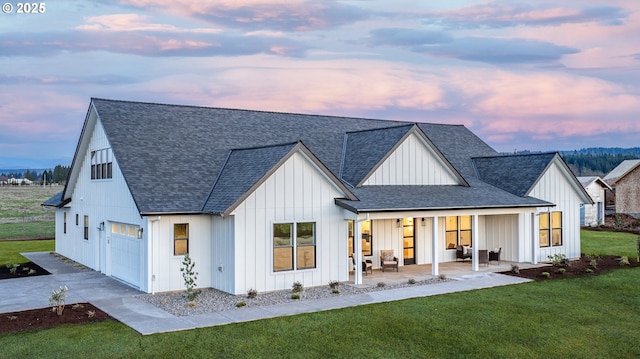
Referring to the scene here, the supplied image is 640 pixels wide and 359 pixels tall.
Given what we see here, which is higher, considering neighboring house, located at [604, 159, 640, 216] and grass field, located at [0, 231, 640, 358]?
neighboring house, located at [604, 159, 640, 216]

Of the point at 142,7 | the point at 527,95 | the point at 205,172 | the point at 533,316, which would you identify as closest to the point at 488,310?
the point at 533,316

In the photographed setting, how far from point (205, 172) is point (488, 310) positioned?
35.0 feet

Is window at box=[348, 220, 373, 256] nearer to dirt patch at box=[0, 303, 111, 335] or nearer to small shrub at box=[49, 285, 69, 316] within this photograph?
dirt patch at box=[0, 303, 111, 335]

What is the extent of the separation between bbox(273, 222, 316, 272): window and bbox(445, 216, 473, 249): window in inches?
329

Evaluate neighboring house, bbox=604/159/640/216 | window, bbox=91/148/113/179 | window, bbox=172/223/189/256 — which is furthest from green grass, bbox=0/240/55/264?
Result: neighboring house, bbox=604/159/640/216

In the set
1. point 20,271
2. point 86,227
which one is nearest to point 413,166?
point 86,227

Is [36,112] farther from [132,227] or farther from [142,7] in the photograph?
[132,227]

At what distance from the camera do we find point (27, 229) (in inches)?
1614

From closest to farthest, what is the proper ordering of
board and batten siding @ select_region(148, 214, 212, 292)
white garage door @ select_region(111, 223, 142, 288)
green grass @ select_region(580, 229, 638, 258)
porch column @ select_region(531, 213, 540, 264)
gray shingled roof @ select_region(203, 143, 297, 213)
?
gray shingled roof @ select_region(203, 143, 297, 213)
board and batten siding @ select_region(148, 214, 212, 292)
white garage door @ select_region(111, 223, 142, 288)
porch column @ select_region(531, 213, 540, 264)
green grass @ select_region(580, 229, 638, 258)

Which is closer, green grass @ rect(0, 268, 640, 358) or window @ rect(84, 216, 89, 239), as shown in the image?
green grass @ rect(0, 268, 640, 358)

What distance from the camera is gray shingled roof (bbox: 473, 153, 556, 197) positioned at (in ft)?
77.0

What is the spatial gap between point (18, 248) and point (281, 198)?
1971 centimetres

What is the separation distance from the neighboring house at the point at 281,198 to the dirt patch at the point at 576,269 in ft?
5.31

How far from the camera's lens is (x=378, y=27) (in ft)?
75.9
